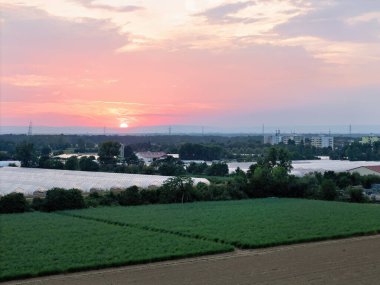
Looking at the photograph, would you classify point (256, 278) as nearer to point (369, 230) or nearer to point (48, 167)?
point (369, 230)

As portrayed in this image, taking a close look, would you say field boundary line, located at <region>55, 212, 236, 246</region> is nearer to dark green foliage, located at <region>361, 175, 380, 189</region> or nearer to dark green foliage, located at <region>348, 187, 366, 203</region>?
dark green foliage, located at <region>348, 187, 366, 203</region>

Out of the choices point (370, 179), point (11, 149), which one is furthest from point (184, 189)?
point (11, 149)

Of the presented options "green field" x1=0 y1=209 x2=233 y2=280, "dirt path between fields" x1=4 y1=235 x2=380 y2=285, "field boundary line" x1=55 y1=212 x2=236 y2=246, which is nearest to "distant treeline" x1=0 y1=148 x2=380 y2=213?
"field boundary line" x1=55 y1=212 x2=236 y2=246

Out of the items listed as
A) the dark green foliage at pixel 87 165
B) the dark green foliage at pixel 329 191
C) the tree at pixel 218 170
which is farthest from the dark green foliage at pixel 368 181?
the dark green foliage at pixel 87 165

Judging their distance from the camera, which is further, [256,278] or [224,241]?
[224,241]

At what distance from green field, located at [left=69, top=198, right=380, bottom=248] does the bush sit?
3396mm

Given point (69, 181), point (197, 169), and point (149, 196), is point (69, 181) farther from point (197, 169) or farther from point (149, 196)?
point (197, 169)

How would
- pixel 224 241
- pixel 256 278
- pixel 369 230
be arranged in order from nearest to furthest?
pixel 256 278
pixel 224 241
pixel 369 230

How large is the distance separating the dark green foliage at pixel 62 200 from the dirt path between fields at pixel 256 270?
15534 mm

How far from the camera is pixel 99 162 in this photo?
209ft

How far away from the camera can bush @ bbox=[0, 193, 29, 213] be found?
2816cm

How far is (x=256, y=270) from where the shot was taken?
14.2 metres

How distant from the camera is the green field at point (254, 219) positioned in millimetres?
19922

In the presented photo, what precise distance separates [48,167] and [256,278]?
48.1 metres
